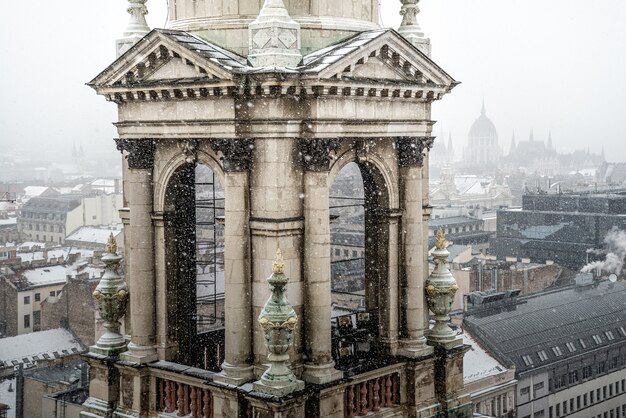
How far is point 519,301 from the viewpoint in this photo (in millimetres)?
89375

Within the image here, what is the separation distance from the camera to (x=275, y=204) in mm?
17453

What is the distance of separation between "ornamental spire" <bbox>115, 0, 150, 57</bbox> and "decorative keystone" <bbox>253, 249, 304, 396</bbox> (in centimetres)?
651

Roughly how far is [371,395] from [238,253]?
152 inches

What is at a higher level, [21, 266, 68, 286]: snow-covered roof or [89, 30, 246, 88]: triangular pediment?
[89, 30, 246, 88]: triangular pediment

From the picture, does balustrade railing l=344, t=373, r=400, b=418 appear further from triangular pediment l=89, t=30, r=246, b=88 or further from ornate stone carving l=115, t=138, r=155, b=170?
triangular pediment l=89, t=30, r=246, b=88

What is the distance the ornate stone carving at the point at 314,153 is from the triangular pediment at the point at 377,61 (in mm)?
1199

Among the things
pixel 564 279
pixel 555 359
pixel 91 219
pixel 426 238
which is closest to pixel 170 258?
pixel 426 238

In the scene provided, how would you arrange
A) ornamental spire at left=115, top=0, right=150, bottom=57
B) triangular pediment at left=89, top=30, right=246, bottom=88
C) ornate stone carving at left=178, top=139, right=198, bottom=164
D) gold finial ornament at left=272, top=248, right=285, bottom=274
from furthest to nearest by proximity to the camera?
ornamental spire at left=115, top=0, right=150, bottom=57, ornate stone carving at left=178, top=139, right=198, bottom=164, triangular pediment at left=89, top=30, right=246, bottom=88, gold finial ornament at left=272, top=248, right=285, bottom=274

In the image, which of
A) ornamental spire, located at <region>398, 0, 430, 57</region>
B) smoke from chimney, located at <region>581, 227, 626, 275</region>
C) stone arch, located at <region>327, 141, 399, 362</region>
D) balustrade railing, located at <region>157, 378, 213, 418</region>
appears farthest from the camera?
smoke from chimney, located at <region>581, 227, 626, 275</region>

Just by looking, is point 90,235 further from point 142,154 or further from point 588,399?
point 142,154

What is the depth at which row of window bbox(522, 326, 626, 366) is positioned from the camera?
78500 millimetres

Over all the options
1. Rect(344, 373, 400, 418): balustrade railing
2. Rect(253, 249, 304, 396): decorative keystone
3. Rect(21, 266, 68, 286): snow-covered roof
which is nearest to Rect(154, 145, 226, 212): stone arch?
Rect(253, 249, 304, 396): decorative keystone

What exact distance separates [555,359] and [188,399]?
67122mm

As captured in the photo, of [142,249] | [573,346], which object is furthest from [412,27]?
[573,346]
